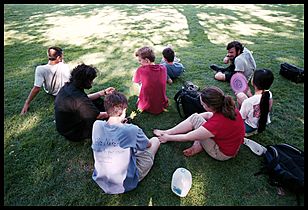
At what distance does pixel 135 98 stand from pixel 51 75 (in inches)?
57.3

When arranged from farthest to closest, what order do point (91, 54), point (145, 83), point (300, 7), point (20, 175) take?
point (300, 7) → point (91, 54) → point (145, 83) → point (20, 175)

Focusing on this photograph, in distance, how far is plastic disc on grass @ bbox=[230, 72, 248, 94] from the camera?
443cm

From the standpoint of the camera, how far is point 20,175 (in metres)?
3.03

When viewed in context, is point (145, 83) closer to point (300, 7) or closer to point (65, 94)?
point (65, 94)

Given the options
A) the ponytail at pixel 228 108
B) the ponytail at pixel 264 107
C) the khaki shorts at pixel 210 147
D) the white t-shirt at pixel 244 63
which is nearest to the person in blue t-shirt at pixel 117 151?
the khaki shorts at pixel 210 147

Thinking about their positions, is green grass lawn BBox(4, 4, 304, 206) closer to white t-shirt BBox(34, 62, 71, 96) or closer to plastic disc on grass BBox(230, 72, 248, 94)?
plastic disc on grass BBox(230, 72, 248, 94)

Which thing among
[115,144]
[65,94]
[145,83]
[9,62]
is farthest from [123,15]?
[115,144]

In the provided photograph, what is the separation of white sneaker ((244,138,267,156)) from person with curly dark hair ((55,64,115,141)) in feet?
6.60

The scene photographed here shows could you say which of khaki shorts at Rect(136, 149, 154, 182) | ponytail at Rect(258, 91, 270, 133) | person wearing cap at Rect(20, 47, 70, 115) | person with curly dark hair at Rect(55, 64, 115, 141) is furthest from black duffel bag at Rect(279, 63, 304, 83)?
person wearing cap at Rect(20, 47, 70, 115)

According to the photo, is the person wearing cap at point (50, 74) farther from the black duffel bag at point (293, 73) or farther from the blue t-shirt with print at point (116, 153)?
the black duffel bag at point (293, 73)

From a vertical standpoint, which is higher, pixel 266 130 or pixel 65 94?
pixel 65 94

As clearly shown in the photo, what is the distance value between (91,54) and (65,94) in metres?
3.74

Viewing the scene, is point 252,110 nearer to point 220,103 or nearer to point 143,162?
point 220,103
